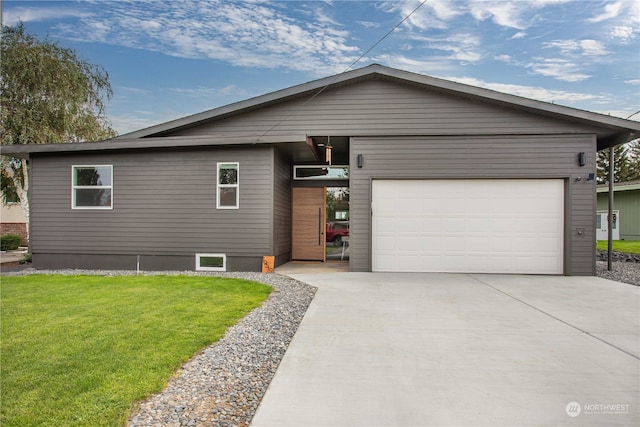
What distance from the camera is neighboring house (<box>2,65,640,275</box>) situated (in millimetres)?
7605

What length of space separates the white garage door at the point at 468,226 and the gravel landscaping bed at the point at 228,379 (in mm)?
4050

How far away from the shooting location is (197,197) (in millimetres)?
8148

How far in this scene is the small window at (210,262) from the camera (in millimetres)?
8125

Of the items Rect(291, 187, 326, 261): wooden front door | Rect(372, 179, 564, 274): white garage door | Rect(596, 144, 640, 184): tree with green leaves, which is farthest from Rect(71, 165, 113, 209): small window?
Rect(596, 144, 640, 184): tree with green leaves

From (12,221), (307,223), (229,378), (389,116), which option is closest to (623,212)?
(389,116)

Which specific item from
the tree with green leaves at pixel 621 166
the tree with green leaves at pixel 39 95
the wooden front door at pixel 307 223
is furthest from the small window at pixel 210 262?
the tree with green leaves at pixel 621 166

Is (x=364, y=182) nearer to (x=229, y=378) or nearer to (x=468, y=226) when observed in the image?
(x=468, y=226)

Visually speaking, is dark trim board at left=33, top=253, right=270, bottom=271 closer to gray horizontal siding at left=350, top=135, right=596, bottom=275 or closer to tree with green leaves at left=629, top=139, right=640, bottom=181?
gray horizontal siding at left=350, top=135, right=596, bottom=275

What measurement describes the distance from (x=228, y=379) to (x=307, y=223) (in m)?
7.55

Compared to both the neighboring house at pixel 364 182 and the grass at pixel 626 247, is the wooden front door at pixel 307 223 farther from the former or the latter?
the grass at pixel 626 247

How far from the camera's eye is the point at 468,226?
7785mm

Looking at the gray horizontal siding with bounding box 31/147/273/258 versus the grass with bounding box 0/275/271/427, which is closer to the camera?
the grass with bounding box 0/275/271/427

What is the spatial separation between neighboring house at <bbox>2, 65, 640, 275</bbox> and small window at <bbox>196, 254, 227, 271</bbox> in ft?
0.09

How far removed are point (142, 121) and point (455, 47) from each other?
14.2 metres
